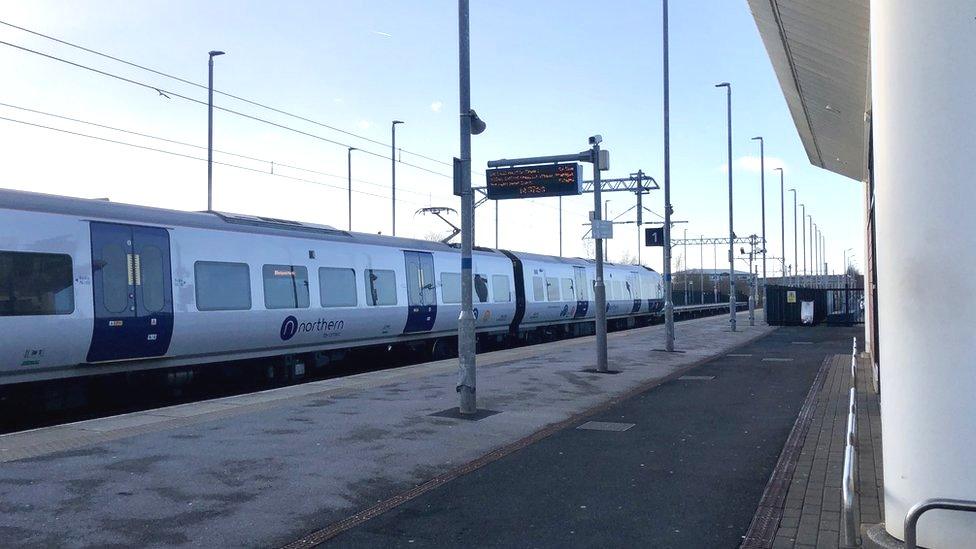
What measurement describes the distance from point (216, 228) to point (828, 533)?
11.3 m

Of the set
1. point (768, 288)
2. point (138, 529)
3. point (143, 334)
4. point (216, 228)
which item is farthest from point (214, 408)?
point (768, 288)

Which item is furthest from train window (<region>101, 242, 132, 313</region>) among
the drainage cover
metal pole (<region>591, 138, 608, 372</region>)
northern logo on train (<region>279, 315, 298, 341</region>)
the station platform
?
metal pole (<region>591, 138, 608, 372</region>)

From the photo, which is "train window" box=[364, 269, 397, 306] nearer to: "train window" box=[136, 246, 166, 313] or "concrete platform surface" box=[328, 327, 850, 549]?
"train window" box=[136, 246, 166, 313]

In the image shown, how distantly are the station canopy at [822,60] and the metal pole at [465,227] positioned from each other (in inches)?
155

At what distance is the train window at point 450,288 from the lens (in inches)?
832

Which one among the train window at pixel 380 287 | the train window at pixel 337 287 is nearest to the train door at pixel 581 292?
the train window at pixel 380 287

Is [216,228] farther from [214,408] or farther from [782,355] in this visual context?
[782,355]

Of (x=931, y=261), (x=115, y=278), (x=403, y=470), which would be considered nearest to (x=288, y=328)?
(x=115, y=278)

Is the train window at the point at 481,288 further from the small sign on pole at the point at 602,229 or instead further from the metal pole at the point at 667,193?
the small sign on pole at the point at 602,229

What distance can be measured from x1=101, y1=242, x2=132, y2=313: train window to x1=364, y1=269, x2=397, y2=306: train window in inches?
257

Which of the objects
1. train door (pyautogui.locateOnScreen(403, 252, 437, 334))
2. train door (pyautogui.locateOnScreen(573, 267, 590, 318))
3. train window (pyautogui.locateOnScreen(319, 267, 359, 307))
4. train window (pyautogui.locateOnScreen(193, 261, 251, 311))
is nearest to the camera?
train window (pyautogui.locateOnScreen(193, 261, 251, 311))

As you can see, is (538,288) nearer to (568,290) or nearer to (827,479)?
(568,290)

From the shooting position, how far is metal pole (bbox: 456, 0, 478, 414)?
35.1 feet

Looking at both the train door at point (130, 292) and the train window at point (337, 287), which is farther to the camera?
the train window at point (337, 287)
